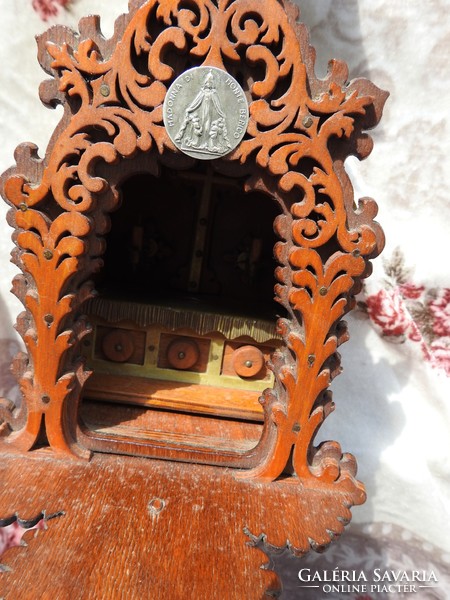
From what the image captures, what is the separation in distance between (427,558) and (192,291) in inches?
34.5

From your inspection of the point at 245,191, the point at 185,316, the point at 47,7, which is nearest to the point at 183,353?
the point at 185,316

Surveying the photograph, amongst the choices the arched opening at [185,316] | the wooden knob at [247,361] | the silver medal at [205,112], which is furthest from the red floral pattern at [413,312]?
the silver medal at [205,112]

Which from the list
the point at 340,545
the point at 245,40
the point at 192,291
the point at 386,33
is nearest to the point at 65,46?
the point at 245,40

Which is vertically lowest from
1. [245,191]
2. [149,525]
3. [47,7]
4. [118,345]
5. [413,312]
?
[149,525]

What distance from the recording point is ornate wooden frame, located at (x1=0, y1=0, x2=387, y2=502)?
675 mm

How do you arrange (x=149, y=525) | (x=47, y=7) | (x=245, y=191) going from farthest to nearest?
(x=47, y=7)
(x=245, y=191)
(x=149, y=525)

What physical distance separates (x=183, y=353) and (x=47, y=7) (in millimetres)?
878

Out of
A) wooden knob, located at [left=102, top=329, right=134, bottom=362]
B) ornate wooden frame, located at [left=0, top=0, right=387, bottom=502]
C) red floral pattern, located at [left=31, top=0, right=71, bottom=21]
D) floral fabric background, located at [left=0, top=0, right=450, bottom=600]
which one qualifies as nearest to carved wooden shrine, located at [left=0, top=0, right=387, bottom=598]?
ornate wooden frame, located at [left=0, top=0, right=387, bottom=502]

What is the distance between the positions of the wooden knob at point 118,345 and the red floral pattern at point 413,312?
611 millimetres

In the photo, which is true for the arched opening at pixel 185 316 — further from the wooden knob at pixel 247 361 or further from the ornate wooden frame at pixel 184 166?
the ornate wooden frame at pixel 184 166

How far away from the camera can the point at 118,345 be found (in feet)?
3.17

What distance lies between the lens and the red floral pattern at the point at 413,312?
1.22 metres

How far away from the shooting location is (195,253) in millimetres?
1114

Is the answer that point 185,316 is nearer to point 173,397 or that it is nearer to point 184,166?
point 173,397
